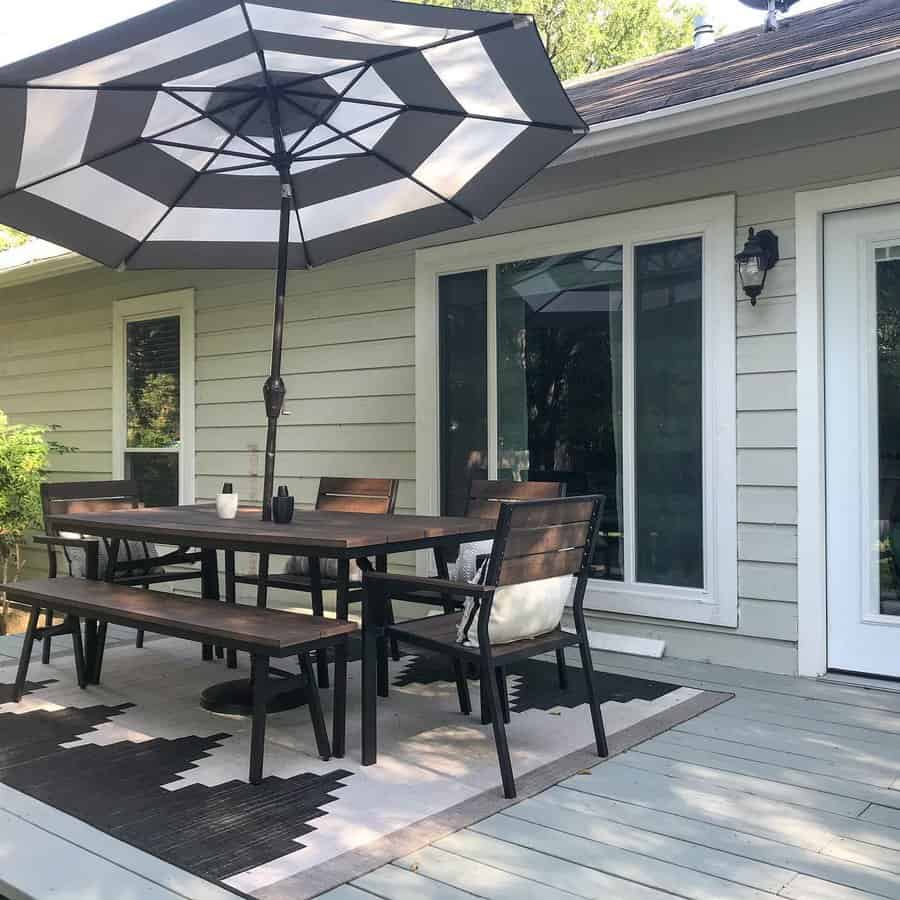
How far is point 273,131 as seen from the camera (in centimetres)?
336

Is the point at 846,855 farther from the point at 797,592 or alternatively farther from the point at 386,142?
the point at 386,142

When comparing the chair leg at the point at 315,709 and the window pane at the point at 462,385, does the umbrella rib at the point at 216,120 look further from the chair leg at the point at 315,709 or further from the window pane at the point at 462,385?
the chair leg at the point at 315,709

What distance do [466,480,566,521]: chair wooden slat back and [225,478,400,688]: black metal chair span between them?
37 cm

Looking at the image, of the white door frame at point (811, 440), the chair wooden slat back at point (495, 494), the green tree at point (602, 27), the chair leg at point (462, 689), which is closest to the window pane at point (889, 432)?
the white door frame at point (811, 440)

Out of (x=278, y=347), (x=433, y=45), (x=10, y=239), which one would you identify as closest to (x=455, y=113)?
(x=433, y=45)

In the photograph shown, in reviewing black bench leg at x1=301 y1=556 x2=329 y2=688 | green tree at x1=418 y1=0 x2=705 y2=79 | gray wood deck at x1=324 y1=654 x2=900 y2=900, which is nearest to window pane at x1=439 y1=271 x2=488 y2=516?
black bench leg at x1=301 y1=556 x2=329 y2=688

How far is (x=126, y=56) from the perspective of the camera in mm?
2686

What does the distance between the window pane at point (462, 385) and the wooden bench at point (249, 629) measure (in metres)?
1.71

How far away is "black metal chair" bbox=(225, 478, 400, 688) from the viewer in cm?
369

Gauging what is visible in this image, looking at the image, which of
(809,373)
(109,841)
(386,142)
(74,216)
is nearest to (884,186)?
(809,373)

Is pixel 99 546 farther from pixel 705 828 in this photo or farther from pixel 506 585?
pixel 705 828

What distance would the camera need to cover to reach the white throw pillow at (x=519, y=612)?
104 inches

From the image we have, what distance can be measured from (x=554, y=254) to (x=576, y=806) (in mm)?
2856

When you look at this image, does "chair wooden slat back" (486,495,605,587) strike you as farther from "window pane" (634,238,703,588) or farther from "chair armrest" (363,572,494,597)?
"window pane" (634,238,703,588)
